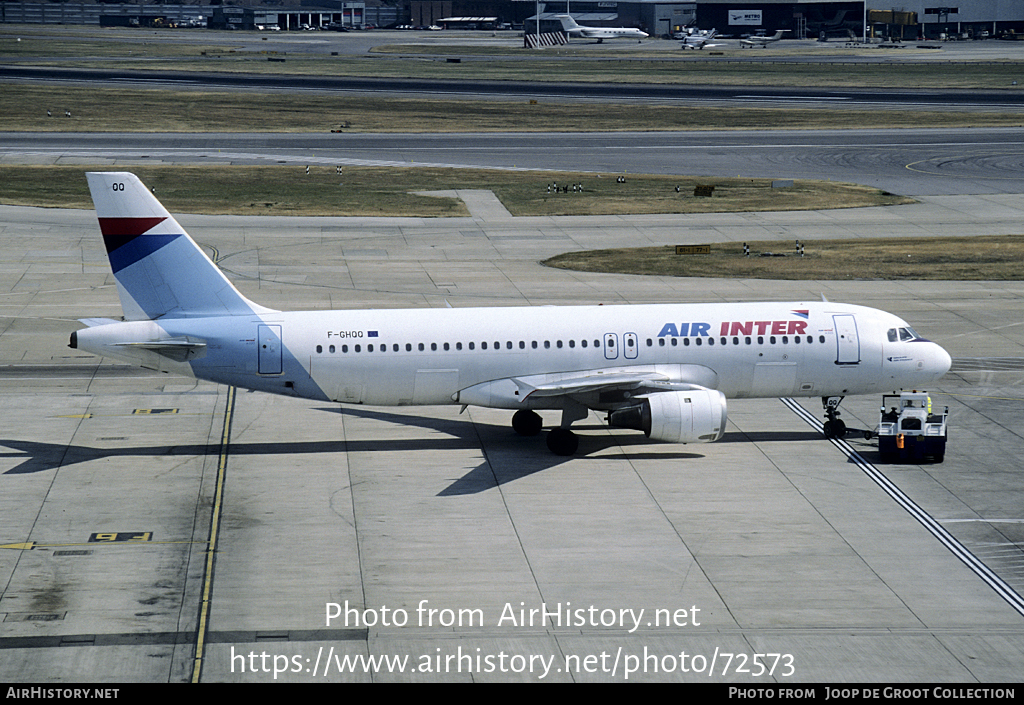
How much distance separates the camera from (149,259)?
36219 mm

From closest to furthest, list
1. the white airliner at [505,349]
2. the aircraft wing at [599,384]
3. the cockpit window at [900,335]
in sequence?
1. the white airliner at [505,349]
2. the aircraft wing at [599,384]
3. the cockpit window at [900,335]

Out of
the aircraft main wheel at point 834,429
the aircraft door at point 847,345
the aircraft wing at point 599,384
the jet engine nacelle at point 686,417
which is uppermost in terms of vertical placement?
the aircraft door at point 847,345

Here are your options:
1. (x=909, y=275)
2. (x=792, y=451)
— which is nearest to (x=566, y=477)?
(x=792, y=451)

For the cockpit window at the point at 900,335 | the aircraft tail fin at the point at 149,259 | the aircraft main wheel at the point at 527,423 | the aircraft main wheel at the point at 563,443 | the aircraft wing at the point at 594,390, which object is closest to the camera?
the aircraft tail fin at the point at 149,259

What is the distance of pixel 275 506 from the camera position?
32.8 m

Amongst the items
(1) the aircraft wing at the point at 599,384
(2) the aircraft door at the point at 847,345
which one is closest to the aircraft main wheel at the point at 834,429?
(2) the aircraft door at the point at 847,345

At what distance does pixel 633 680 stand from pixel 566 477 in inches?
503

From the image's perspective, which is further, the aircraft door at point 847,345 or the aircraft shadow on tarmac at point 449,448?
the aircraft door at point 847,345

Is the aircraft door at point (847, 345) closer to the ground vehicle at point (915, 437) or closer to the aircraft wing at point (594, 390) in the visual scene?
the ground vehicle at point (915, 437)

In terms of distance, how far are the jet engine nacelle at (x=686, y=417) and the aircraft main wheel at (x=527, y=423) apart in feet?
16.1

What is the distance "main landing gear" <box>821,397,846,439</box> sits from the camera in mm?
39375

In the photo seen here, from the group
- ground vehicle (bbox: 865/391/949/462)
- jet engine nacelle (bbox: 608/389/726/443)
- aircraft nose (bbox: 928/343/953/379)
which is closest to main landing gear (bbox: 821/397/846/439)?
ground vehicle (bbox: 865/391/949/462)

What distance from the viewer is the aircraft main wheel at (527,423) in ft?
130

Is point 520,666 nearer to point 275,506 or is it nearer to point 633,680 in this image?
point 633,680
